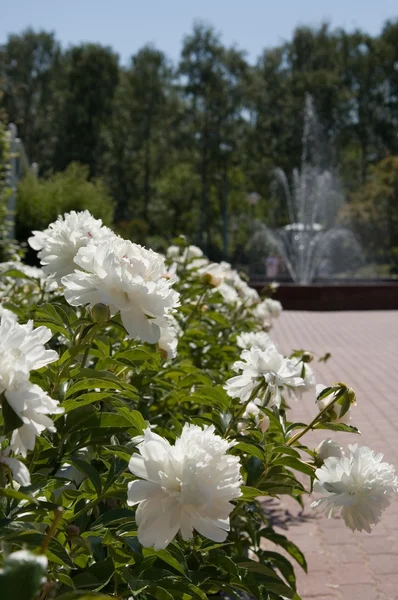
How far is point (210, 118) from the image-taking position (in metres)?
35.3

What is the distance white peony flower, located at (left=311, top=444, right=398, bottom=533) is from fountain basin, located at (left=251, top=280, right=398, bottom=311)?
16096 millimetres

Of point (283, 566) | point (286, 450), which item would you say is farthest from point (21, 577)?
point (283, 566)

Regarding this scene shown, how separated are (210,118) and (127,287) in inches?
1378

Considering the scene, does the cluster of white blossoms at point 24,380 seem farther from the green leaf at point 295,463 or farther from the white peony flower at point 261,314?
the white peony flower at point 261,314

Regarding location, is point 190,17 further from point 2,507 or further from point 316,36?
point 2,507

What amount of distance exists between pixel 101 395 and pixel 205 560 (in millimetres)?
412

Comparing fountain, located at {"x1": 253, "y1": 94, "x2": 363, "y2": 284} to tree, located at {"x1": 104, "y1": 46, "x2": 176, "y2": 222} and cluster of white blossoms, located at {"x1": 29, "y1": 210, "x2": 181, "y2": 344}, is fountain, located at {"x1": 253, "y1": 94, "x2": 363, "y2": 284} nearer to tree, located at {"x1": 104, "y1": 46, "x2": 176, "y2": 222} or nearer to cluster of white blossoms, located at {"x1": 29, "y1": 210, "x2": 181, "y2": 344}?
tree, located at {"x1": 104, "y1": 46, "x2": 176, "y2": 222}

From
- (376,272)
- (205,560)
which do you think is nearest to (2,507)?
(205,560)

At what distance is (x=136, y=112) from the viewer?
37.6 meters

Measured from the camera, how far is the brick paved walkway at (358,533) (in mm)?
3119

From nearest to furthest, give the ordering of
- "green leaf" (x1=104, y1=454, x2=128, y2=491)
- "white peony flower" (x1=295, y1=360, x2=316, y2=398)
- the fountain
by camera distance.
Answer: "green leaf" (x1=104, y1=454, x2=128, y2=491) → "white peony flower" (x1=295, y1=360, x2=316, y2=398) → the fountain

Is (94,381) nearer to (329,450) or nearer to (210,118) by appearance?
(329,450)

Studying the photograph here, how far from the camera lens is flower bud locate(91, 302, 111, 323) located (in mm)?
1290

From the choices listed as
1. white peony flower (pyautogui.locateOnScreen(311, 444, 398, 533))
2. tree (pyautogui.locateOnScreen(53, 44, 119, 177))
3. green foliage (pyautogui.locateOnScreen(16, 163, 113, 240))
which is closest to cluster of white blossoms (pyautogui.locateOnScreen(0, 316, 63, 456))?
white peony flower (pyautogui.locateOnScreen(311, 444, 398, 533))
